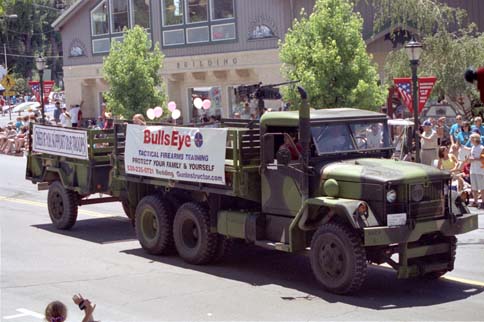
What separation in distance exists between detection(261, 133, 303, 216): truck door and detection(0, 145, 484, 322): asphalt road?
1034mm

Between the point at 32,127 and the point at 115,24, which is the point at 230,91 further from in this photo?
the point at 32,127

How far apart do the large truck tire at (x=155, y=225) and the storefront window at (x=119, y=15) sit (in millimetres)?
24117

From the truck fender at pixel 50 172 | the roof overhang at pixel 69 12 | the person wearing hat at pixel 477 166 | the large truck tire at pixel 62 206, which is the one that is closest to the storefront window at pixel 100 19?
the roof overhang at pixel 69 12

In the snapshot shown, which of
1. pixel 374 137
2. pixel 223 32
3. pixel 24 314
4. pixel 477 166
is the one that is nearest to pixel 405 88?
pixel 477 166

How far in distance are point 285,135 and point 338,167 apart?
40.0 inches

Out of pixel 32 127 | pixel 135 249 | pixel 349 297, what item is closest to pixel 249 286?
pixel 349 297

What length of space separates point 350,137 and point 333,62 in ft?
31.8

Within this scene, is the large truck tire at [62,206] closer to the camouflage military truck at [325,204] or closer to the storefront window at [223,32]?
the camouflage military truck at [325,204]

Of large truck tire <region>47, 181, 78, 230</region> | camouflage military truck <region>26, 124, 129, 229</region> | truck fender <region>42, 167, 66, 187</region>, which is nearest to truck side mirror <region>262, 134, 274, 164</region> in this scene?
camouflage military truck <region>26, 124, 129, 229</region>

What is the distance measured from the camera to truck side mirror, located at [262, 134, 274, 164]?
11.2 meters

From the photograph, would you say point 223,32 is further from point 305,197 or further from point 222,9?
point 305,197

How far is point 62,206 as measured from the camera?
1609cm

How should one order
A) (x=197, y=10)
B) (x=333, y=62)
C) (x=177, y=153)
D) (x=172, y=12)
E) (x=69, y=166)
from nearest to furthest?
1. (x=177, y=153)
2. (x=69, y=166)
3. (x=333, y=62)
4. (x=197, y=10)
5. (x=172, y=12)

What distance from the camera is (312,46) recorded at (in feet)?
69.5
